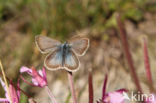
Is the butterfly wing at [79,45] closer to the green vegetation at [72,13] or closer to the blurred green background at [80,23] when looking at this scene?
the blurred green background at [80,23]

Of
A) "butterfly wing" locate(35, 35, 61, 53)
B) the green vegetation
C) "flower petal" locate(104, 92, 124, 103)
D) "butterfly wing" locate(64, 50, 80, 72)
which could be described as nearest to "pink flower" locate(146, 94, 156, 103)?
"flower petal" locate(104, 92, 124, 103)

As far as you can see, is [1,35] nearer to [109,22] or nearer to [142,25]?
[109,22]

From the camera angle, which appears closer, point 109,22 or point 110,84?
point 110,84

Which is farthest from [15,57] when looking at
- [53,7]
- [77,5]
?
[77,5]

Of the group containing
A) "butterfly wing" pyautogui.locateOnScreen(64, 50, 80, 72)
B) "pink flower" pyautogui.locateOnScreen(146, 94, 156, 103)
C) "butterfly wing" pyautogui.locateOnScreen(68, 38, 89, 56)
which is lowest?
"pink flower" pyautogui.locateOnScreen(146, 94, 156, 103)

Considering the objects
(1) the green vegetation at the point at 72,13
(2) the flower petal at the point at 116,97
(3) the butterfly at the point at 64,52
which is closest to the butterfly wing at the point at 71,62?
(3) the butterfly at the point at 64,52

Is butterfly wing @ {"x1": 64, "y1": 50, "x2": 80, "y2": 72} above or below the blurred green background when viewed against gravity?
below

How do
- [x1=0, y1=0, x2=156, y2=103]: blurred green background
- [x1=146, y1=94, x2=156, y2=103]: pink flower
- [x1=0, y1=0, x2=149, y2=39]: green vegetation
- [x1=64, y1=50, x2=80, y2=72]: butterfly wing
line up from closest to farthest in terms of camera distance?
[x1=146, y1=94, x2=156, y2=103]: pink flower → [x1=64, y1=50, x2=80, y2=72]: butterfly wing → [x1=0, y1=0, x2=156, y2=103]: blurred green background → [x1=0, y1=0, x2=149, y2=39]: green vegetation

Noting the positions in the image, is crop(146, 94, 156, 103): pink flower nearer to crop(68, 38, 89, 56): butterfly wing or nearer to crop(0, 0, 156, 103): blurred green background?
crop(68, 38, 89, 56): butterfly wing
